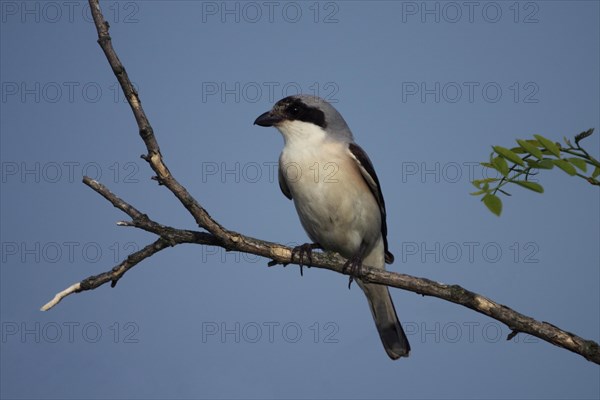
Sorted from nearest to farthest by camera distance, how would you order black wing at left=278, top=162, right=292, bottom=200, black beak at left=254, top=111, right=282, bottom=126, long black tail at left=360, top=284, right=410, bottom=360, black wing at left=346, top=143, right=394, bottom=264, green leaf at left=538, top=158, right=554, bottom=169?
green leaf at left=538, top=158, right=554, bottom=169 → black wing at left=346, top=143, right=394, bottom=264 → black beak at left=254, top=111, right=282, bottom=126 → black wing at left=278, top=162, right=292, bottom=200 → long black tail at left=360, top=284, right=410, bottom=360

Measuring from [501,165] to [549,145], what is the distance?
0.25 meters

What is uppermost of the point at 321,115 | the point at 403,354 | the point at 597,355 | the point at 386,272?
the point at 321,115

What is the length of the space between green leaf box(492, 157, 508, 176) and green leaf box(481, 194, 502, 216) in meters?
0.16

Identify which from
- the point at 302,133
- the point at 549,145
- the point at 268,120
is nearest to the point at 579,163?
the point at 549,145

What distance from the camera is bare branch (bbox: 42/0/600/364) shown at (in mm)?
5012

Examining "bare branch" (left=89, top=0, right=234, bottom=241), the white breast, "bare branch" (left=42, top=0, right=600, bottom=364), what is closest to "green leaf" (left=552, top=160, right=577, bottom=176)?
"bare branch" (left=42, top=0, right=600, bottom=364)

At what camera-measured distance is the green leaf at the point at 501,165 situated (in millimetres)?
3445

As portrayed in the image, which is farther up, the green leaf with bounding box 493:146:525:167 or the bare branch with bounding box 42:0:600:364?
the green leaf with bounding box 493:146:525:167

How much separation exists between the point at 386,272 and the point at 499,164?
2358mm

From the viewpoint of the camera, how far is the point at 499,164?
346cm

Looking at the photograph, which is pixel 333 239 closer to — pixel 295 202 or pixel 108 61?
pixel 295 202

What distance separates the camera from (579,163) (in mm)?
3299

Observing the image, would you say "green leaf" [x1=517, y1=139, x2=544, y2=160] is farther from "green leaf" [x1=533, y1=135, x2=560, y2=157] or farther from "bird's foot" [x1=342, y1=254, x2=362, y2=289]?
"bird's foot" [x1=342, y1=254, x2=362, y2=289]

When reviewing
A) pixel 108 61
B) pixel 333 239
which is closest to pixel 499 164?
pixel 108 61
